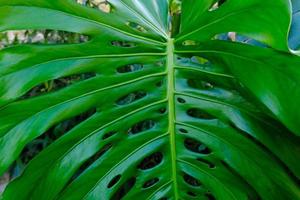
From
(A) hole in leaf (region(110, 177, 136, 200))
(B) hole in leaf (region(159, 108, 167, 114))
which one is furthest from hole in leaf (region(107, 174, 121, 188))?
(A) hole in leaf (region(110, 177, 136, 200))

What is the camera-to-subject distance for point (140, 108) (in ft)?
2.75

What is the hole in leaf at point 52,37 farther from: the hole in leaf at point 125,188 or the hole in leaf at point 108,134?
the hole in leaf at point 108,134

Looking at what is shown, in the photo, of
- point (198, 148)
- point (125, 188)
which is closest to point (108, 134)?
point (198, 148)

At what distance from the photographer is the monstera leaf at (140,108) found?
29.3 inches

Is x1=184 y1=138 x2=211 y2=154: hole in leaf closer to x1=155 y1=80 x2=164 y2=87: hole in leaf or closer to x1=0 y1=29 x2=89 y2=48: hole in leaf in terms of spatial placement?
x1=155 y1=80 x2=164 y2=87: hole in leaf

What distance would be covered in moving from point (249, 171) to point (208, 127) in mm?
100

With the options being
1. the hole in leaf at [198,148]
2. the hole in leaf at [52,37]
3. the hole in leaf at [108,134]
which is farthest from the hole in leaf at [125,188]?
the hole in leaf at [108,134]

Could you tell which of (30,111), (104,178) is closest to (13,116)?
(30,111)

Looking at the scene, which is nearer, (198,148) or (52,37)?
(198,148)

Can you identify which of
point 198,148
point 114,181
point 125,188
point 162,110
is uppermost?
point 162,110

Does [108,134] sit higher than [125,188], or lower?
higher

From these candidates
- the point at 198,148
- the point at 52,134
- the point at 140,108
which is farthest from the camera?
the point at 52,134

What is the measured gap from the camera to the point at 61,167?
0.81 m

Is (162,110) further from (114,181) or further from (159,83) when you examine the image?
(114,181)
